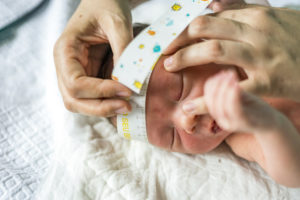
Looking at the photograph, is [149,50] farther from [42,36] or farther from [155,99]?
[42,36]

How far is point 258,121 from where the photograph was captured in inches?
28.0

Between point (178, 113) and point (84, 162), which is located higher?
point (178, 113)

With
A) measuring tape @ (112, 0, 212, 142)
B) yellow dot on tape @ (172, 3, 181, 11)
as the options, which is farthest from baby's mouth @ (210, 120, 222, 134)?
yellow dot on tape @ (172, 3, 181, 11)

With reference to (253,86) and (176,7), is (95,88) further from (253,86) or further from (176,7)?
(253,86)

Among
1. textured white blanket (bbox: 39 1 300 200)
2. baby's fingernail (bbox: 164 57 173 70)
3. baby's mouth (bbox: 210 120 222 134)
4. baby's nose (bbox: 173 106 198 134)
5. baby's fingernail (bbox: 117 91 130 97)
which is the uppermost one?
baby's fingernail (bbox: 164 57 173 70)

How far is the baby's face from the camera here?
102cm

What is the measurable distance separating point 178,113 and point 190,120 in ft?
0.29

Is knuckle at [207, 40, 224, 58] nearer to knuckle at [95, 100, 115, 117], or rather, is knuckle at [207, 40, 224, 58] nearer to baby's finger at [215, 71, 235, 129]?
baby's finger at [215, 71, 235, 129]

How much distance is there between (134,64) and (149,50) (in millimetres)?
61

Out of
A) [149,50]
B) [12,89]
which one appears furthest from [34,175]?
[149,50]

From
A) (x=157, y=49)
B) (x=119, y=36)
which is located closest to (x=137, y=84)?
A: (x=157, y=49)

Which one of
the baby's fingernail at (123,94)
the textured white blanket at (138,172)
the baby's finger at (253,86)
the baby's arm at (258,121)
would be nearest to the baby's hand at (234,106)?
the baby's arm at (258,121)

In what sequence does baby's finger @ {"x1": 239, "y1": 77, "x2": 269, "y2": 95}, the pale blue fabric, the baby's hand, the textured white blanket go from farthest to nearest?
the pale blue fabric → the textured white blanket → baby's finger @ {"x1": 239, "y1": 77, "x2": 269, "y2": 95} → the baby's hand

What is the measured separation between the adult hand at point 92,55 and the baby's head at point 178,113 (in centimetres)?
12
